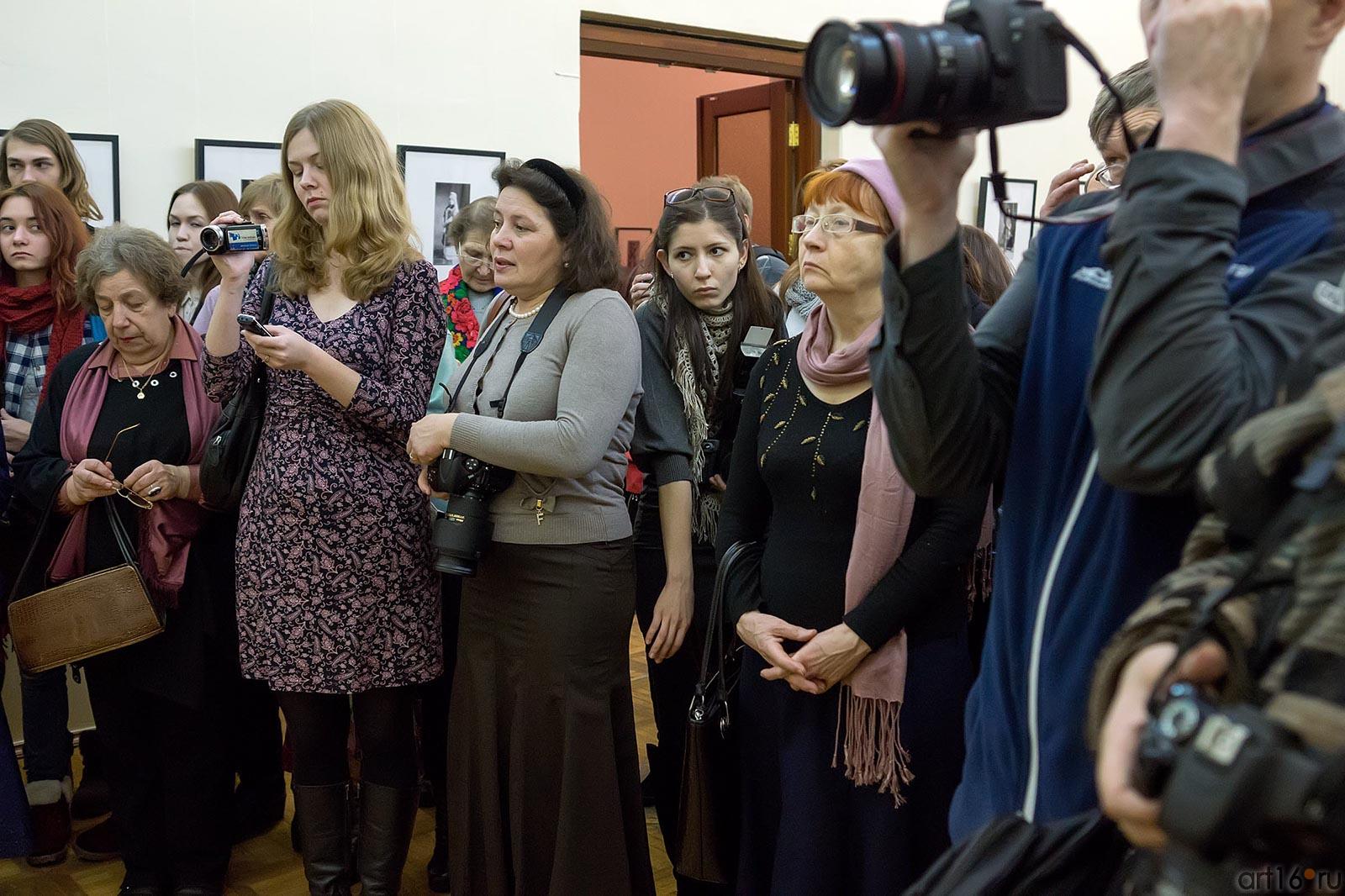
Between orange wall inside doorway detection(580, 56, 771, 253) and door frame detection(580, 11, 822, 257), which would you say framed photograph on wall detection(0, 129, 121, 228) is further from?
orange wall inside doorway detection(580, 56, 771, 253)

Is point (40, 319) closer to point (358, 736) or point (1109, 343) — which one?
point (358, 736)

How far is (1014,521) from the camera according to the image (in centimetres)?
103

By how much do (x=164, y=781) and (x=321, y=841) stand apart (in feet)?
1.57

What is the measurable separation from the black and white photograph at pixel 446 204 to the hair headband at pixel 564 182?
2.44 meters

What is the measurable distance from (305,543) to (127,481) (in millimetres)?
528

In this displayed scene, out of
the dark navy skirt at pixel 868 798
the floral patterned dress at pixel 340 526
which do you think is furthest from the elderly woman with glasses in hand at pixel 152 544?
the dark navy skirt at pixel 868 798

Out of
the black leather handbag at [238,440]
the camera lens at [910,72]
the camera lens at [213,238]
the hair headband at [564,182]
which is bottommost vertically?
the black leather handbag at [238,440]

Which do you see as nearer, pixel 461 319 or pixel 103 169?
pixel 461 319

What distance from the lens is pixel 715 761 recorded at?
2.13 metres

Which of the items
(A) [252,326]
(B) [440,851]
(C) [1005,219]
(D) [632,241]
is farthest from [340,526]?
(D) [632,241]

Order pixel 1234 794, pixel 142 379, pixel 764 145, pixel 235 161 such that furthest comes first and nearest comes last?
pixel 764 145 < pixel 235 161 < pixel 142 379 < pixel 1234 794

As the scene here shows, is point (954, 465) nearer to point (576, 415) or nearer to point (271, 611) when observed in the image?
point (576, 415)

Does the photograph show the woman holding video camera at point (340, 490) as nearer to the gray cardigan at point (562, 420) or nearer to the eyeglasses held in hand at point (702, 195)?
the gray cardigan at point (562, 420)

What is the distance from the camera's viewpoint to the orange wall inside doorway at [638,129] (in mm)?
7879
